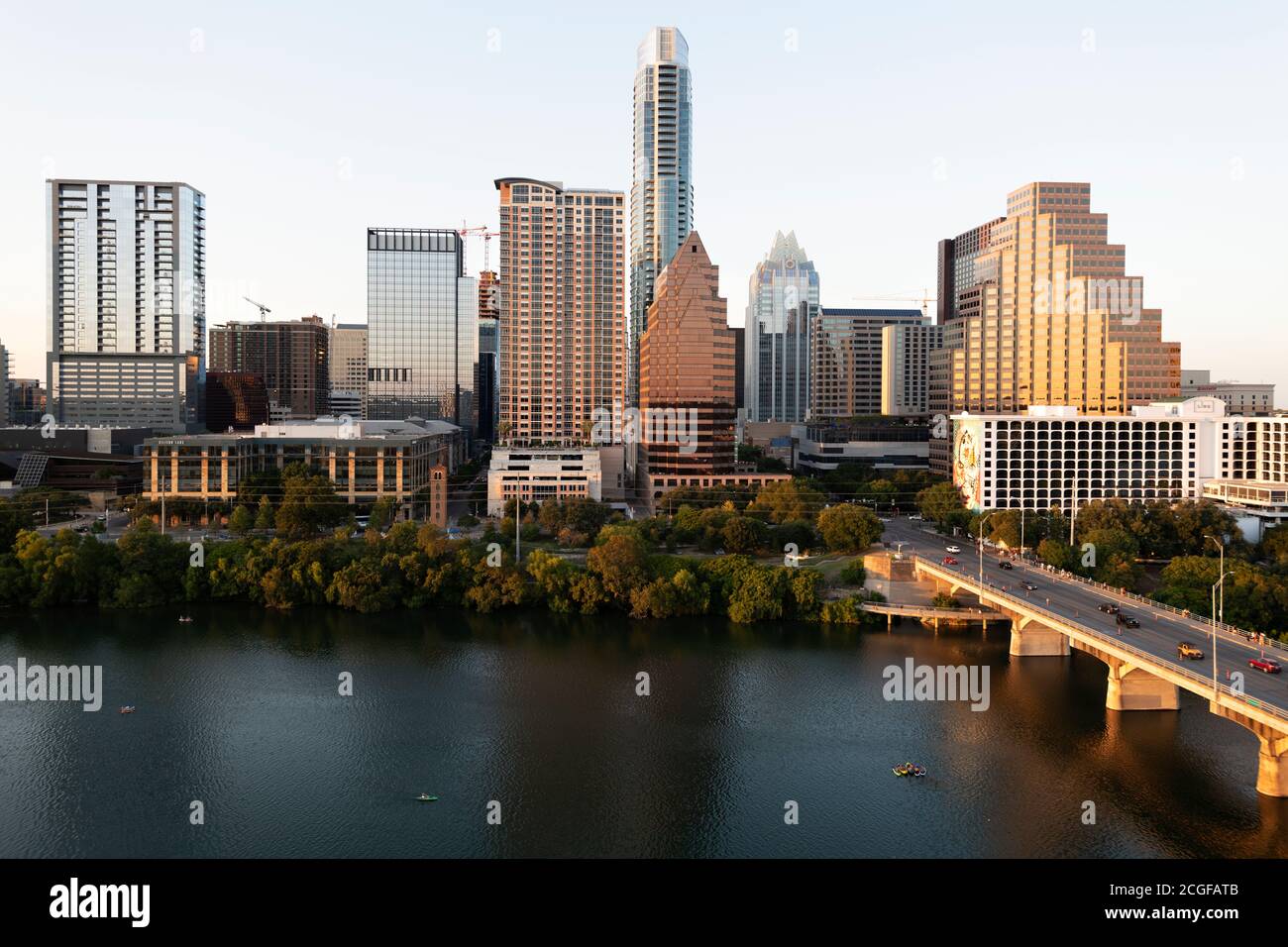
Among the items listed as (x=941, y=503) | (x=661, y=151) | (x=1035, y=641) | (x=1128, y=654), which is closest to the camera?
(x=1128, y=654)

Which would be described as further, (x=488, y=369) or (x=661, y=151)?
(x=488, y=369)

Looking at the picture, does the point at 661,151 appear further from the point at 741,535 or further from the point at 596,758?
the point at 596,758

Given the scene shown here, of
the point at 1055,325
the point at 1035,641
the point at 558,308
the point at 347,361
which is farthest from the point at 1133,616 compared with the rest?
the point at 347,361

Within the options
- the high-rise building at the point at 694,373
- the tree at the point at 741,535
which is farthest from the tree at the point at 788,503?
the high-rise building at the point at 694,373

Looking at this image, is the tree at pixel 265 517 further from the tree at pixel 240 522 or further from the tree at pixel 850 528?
the tree at pixel 850 528

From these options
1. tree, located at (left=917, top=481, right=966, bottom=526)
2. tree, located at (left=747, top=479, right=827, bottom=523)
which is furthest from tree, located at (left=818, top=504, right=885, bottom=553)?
tree, located at (left=917, top=481, right=966, bottom=526)
